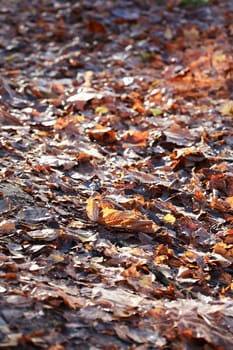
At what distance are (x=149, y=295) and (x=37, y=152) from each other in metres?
1.67

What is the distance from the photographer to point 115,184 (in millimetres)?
4074

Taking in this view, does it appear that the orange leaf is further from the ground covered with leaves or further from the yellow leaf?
the yellow leaf

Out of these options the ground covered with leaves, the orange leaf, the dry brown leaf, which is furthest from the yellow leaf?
the orange leaf

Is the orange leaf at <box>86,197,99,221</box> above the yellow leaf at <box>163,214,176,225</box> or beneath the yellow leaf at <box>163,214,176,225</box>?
above

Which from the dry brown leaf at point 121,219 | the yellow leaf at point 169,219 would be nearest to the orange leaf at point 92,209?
the dry brown leaf at point 121,219

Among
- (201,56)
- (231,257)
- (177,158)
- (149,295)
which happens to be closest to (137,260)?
(149,295)

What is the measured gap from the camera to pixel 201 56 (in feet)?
21.2

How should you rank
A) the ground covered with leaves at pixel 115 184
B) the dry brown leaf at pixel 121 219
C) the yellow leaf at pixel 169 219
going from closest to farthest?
the ground covered with leaves at pixel 115 184
the dry brown leaf at pixel 121 219
the yellow leaf at pixel 169 219

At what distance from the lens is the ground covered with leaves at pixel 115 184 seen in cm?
280

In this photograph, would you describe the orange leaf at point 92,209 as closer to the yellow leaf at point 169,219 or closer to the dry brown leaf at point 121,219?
the dry brown leaf at point 121,219

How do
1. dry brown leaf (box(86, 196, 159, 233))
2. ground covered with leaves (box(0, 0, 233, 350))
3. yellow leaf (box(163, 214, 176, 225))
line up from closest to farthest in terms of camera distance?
ground covered with leaves (box(0, 0, 233, 350))
dry brown leaf (box(86, 196, 159, 233))
yellow leaf (box(163, 214, 176, 225))

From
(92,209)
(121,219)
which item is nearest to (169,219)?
(121,219)

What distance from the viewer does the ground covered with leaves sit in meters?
2.80

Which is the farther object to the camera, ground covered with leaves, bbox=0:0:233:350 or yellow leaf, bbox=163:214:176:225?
yellow leaf, bbox=163:214:176:225
